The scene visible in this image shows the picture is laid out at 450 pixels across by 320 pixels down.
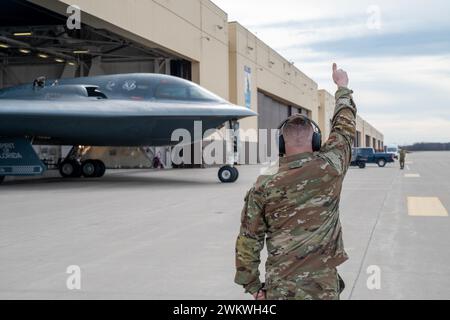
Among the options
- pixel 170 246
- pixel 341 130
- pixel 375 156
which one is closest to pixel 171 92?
pixel 170 246

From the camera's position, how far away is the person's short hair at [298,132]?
296 centimetres

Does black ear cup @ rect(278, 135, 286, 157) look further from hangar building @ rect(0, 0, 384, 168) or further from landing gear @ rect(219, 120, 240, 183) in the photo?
hangar building @ rect(0, 0, 384, 168)

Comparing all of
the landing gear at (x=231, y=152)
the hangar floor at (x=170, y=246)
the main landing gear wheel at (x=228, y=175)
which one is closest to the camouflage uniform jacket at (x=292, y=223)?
the hangar floor at (x=170, y=246)

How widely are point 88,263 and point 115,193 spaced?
959 cm

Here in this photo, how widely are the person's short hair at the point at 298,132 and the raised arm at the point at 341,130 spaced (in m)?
0.14

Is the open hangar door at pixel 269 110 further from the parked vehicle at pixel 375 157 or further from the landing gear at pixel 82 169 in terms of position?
the landing gear at pixel 82 169

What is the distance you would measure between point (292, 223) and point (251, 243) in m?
0.25

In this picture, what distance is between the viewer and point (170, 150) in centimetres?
3831

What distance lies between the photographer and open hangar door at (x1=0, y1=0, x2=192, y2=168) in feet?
98.2

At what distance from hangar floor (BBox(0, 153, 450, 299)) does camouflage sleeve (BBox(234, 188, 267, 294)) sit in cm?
249

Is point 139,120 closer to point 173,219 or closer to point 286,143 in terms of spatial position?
point 173,219

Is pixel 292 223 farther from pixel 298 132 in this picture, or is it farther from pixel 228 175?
pixel 228 175
